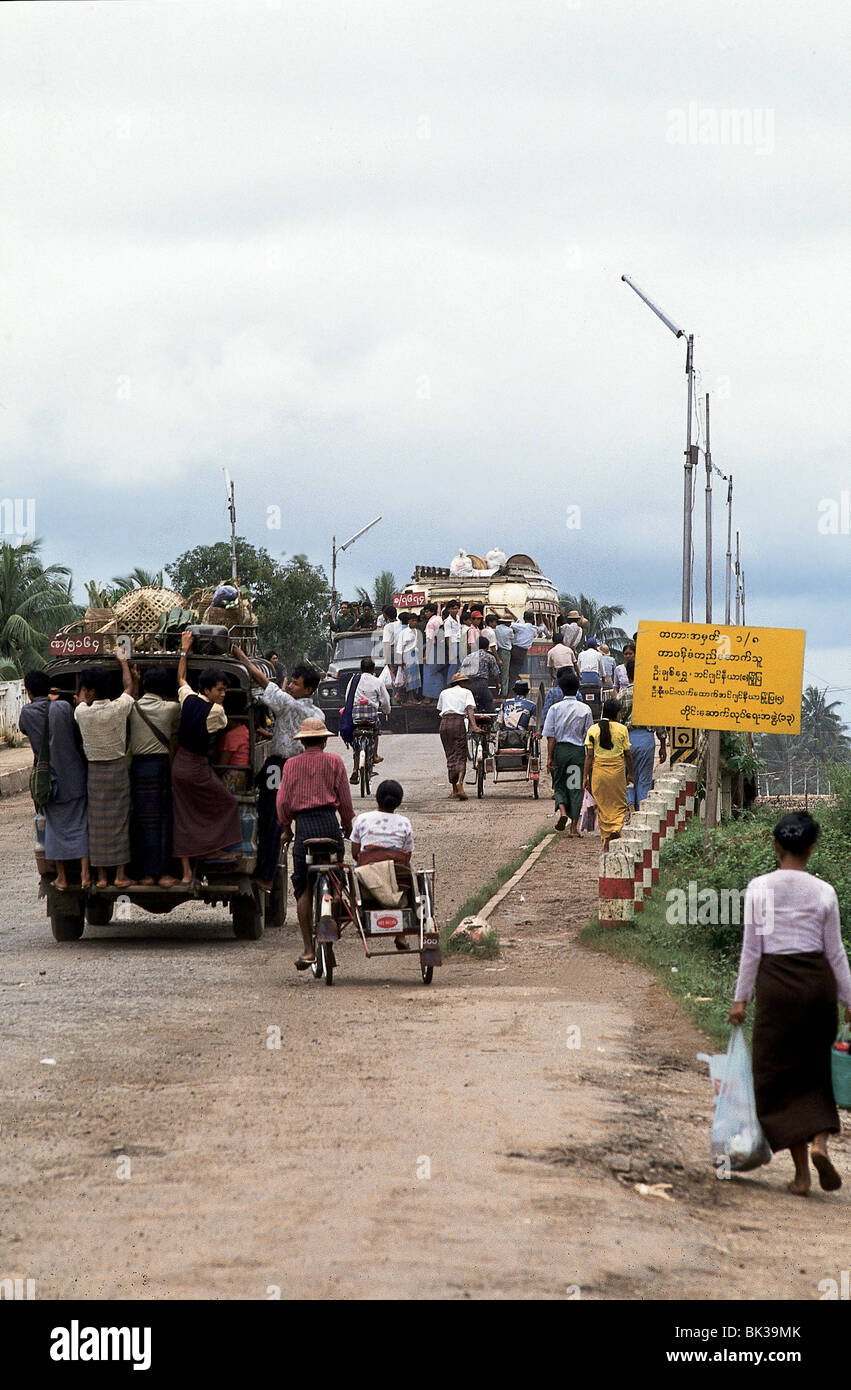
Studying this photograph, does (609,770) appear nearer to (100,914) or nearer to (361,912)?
(100,914)

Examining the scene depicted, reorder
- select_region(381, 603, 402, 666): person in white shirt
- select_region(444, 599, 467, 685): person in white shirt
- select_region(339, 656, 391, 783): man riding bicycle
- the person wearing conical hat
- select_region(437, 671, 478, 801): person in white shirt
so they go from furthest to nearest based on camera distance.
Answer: the person wearing conical hat → select_region(381, 603, 402, 666): person in white shirt → select_region(444, 599, 467, 685): person in white shirt → select_region(437, 671, 478, 801): person in white shirt → select_region(339, 656, 391, 783): man riding bicycle

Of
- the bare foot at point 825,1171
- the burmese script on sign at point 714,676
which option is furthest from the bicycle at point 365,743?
the bare foot at point 825,1171

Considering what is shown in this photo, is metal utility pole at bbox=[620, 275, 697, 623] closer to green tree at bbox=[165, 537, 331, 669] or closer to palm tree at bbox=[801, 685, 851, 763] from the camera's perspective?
green tree at bbox=[165, 537, 331, 669]

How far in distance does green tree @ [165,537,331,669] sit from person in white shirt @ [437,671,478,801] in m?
29.3

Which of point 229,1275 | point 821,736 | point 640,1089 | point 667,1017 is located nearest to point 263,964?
point 667,1017

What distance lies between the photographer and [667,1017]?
10953 millimetres

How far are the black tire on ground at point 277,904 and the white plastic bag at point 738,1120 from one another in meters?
7.25

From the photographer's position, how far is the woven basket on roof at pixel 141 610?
1417 cm

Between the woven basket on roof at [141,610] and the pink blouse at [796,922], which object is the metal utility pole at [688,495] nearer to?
the woven basket on roof at [141,610]

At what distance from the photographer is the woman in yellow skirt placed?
669 inches

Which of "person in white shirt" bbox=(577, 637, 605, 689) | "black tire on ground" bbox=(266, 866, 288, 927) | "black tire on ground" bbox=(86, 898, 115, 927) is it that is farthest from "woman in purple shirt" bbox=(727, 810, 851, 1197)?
"person in white shirt" bbox=(577, 637, 605, 689)

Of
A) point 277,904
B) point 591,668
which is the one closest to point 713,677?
point 277,904
